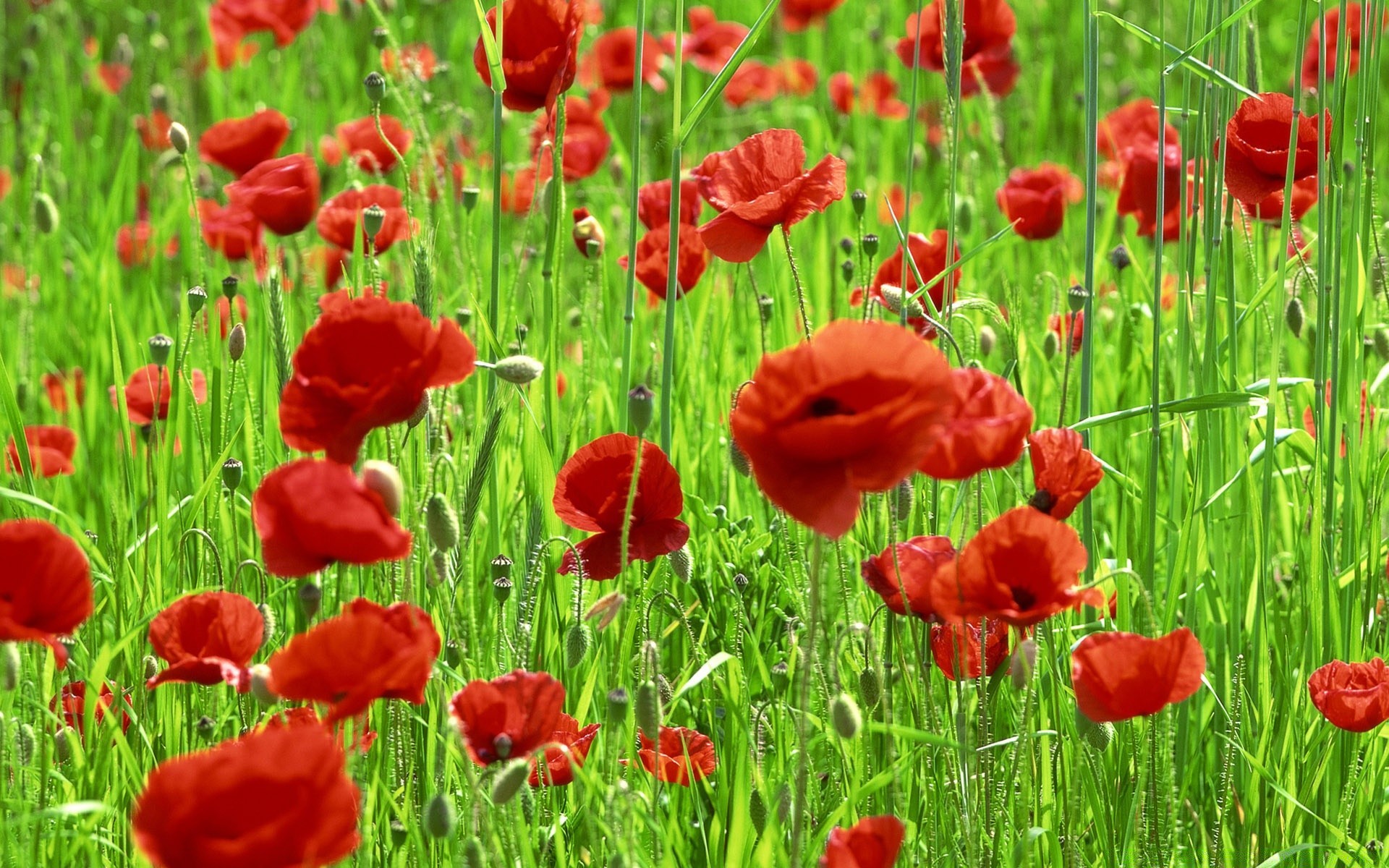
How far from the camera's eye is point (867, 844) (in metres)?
0.81

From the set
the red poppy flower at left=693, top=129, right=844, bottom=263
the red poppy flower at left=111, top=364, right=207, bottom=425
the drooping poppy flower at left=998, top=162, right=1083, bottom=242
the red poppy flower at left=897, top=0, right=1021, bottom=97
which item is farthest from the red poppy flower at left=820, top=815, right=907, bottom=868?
the drooping poppy flower at left=998, top=162, right=1083, bottom=242

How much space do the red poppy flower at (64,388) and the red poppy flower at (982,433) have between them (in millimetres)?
1496

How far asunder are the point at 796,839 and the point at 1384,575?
760 millimetres

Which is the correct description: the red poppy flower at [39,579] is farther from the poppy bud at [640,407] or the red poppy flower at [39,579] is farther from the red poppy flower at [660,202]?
the red poppy flower at [660,202]

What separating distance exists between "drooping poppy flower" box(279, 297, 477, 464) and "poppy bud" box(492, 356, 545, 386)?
0.14m

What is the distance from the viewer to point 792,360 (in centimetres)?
73

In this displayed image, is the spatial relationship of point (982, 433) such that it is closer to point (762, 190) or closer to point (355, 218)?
point (762, 190)

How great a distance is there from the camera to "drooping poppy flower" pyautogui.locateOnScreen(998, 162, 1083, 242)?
6.18 feet

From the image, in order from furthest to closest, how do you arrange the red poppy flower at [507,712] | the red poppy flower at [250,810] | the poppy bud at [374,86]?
the poppy bud at [374,86], the red poppy flower at [507,712], the red poppy flower at [250,810]

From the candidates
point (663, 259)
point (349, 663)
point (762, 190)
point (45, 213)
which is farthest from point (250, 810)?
point (45, 213)

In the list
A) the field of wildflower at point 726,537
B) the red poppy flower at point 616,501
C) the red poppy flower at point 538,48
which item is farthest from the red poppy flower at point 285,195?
the red poppy flower at point 616,501

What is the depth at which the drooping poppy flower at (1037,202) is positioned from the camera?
188 centimetres

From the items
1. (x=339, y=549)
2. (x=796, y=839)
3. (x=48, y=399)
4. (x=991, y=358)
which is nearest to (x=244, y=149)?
(x=48, y=399)

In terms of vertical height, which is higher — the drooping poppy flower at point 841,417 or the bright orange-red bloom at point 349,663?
the drooping poppy flower at point 841,417
